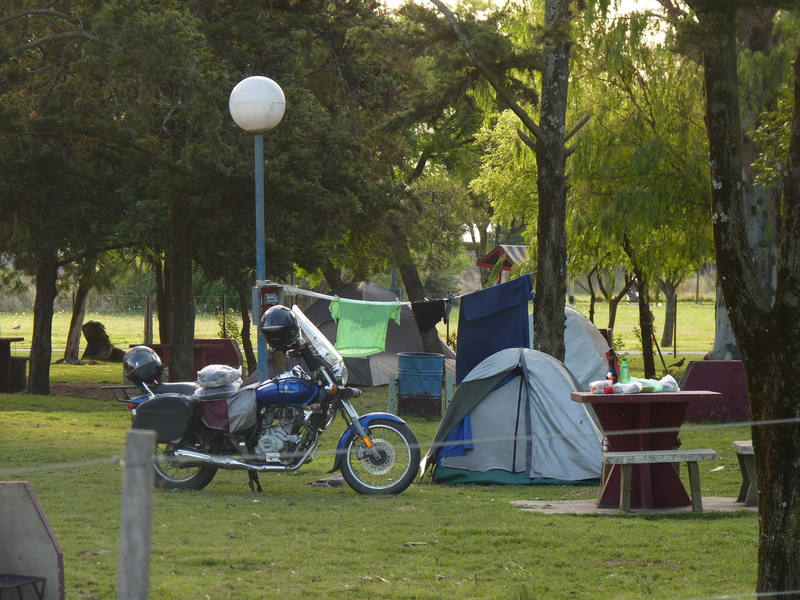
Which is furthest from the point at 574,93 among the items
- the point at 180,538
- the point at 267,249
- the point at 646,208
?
the point at 180,538

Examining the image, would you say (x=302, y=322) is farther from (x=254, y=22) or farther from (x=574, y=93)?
(x=574, y=93)

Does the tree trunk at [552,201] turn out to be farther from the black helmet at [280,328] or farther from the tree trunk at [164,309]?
the tree trunk at [164,309]

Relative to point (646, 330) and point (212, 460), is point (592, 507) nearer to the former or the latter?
point (212, 460)

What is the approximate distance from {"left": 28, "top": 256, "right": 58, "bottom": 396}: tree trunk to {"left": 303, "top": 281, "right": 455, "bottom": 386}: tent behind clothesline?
4.99 metres

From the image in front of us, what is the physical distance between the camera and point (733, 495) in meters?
9.25

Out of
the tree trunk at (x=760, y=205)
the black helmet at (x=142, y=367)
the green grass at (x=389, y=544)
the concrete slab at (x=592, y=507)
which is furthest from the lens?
the tree trunk at (x=760, y=205)

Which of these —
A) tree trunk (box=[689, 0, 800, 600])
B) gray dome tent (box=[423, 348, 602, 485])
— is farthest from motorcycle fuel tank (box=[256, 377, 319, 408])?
tree trunk (box=[689, 0, 800, 600])

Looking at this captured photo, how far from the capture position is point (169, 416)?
9031 millimetres

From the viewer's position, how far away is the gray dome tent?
10.1 meters

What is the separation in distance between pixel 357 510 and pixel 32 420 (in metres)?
7.70

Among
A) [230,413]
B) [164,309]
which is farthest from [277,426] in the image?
[164,309]

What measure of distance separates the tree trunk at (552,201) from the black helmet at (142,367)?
17.7 ft

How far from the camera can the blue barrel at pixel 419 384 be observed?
15594mm

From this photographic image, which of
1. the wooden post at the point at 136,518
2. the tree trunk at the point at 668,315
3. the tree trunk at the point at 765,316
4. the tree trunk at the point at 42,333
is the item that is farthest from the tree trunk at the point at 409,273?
the wooden post at the point at 136,518
